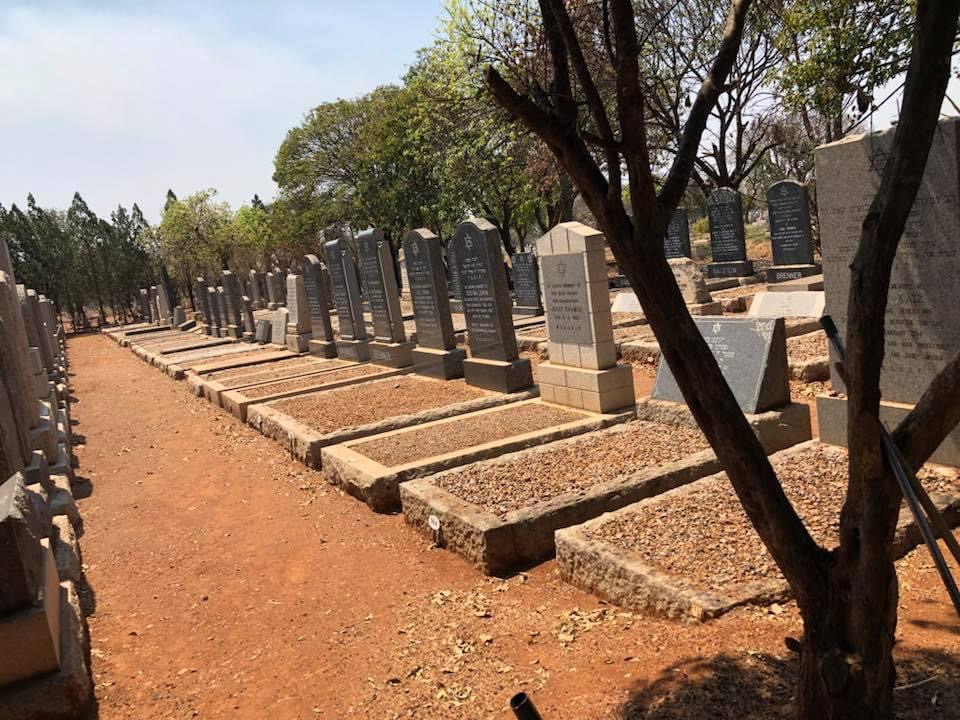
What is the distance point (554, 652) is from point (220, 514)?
4109 mm

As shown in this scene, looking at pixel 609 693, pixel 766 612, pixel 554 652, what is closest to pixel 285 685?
pixel 554 652

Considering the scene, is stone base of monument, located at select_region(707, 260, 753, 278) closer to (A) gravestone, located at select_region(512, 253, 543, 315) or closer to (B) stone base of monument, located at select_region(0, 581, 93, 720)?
(A) gravestone, located at select_region(512, 253, 543, 315)

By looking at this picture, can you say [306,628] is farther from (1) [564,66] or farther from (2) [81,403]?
(2) [81,403]

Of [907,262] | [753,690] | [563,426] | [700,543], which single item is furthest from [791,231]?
[753,690]

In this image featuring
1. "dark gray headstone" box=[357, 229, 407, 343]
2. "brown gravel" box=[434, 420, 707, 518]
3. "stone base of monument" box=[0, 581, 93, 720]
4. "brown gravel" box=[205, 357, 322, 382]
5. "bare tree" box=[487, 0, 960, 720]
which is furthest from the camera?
"brown gravel" box=[205, 357, 322, 382]

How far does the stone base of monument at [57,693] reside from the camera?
3.42 m

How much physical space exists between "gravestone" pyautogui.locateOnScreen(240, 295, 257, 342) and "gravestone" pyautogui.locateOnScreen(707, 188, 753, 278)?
12.8 metres

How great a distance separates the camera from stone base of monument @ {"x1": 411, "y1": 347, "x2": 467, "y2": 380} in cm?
1098

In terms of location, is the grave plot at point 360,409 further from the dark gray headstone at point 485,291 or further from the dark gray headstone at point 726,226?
the dark gray headstone at point 726,226

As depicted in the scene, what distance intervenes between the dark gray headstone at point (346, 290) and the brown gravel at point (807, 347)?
7564mm

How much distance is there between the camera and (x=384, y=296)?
12.6 meters

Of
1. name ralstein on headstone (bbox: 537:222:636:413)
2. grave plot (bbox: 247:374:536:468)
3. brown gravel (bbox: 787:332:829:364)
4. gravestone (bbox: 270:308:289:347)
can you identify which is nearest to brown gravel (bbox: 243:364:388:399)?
grave plot (bbox: 247:374:536:468)

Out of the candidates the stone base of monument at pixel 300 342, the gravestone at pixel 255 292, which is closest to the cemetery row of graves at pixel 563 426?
the stone base of monument at pixel 300 342

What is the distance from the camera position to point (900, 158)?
2.03 meters
